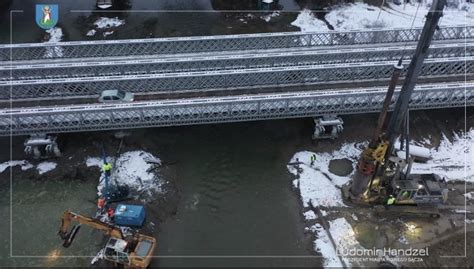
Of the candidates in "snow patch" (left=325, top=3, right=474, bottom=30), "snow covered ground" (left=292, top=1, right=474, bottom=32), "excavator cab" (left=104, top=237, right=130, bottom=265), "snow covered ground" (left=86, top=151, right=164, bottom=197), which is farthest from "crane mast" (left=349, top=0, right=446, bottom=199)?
"snow patch" (left=325, top=3, right=474, bottom=30)

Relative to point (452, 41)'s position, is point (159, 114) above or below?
below

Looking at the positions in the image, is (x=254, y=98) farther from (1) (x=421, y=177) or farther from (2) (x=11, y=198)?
(2) (x=11, y=198)

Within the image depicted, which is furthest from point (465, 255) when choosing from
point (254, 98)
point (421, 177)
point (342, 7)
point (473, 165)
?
point (342, 7)

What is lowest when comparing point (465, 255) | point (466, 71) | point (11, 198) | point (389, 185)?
point (11, 198)

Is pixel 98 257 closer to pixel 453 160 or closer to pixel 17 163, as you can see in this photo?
pixel 17 163

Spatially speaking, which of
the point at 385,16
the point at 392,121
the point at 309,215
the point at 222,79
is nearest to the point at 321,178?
the point at 309,215

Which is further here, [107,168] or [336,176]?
[336,176]

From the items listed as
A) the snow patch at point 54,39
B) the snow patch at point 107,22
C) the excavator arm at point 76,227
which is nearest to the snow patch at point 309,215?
the excavator arm at point 76,227
